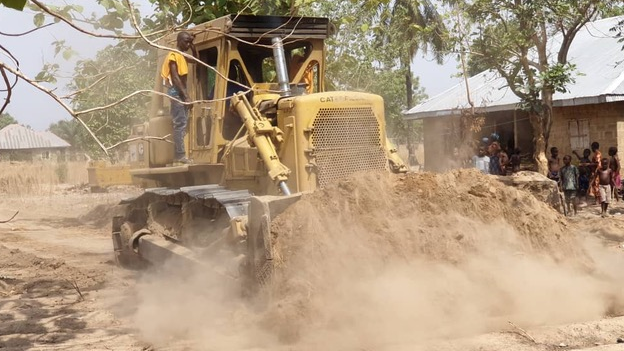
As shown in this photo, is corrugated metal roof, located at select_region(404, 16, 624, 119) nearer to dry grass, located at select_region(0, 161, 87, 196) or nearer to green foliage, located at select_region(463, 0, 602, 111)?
green foliage, located at select_region(463, 0, 602, 111)

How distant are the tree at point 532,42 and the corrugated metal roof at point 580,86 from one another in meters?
0.81

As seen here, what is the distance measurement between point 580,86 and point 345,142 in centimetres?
1312

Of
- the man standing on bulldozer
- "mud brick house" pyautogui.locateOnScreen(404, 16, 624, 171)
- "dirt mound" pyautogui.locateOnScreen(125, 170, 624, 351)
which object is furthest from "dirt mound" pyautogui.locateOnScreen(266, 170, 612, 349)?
"mud brick house" pyautogui.locateOnScreen(404, 16, 624, 171)

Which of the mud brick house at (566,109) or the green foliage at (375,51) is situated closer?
the green foliage at (375,51)

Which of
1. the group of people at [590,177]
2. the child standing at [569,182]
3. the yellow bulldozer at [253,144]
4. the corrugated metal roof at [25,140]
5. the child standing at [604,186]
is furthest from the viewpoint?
the corrugated metal roof at [25,140]

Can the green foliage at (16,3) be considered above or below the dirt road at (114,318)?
above

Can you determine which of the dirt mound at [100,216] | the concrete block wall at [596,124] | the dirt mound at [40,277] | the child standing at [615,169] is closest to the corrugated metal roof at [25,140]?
the dirt mound at [100,216]

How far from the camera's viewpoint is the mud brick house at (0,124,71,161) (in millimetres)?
61625

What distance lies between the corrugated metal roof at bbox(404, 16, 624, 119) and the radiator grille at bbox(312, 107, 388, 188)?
31.2 feet

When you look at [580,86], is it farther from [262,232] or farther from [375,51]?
[262,232]

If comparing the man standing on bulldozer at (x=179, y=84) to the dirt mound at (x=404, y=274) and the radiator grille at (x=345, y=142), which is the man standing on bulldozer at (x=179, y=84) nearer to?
the radiator grille at (x=345, y=142)

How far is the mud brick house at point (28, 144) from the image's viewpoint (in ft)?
202

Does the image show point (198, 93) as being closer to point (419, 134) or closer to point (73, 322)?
point (73, 322)

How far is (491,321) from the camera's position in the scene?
5.87m
